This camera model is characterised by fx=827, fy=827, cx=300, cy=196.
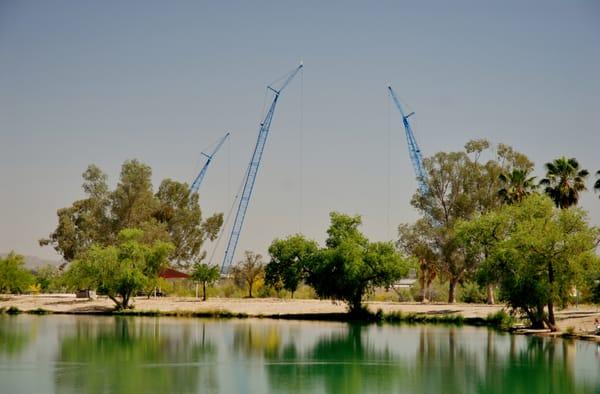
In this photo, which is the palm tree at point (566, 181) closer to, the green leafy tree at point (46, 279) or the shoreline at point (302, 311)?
the shoreline at point (302, 311)

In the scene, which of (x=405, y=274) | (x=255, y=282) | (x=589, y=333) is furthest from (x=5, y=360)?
(x=255, y=282)

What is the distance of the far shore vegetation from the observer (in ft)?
172

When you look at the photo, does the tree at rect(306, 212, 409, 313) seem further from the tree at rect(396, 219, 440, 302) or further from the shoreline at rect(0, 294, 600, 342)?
the tree at rect(396, 219, 440, 302)

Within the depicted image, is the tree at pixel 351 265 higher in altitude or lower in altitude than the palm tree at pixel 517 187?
lower

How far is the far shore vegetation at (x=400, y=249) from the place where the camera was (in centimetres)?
5241

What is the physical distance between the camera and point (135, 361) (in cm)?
3922

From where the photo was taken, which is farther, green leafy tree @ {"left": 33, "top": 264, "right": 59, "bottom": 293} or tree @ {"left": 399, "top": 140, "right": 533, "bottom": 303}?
green leafy tree @ {"left": 33, "top": 264, "right": 59, "bottom": 293}

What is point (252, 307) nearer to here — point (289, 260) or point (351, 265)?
point (289, 260)

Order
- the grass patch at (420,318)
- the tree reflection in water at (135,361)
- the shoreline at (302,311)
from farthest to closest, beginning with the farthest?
the grass patch at (420,318) < the shoreline at (302,311) < the tree reflection in water at (135,361)

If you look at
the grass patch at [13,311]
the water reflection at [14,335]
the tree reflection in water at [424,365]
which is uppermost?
the grass patch at [13,311]

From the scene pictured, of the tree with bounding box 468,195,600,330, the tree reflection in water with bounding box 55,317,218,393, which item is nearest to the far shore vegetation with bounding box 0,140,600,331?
the tree with bounding box 468,195,600,330

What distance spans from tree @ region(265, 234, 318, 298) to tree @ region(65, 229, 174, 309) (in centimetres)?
1021

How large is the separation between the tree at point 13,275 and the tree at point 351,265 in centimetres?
4121

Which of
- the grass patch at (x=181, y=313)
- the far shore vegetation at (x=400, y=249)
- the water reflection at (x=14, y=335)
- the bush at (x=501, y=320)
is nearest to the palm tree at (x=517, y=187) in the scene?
the far shore vegetation at (x=400, y=249)
